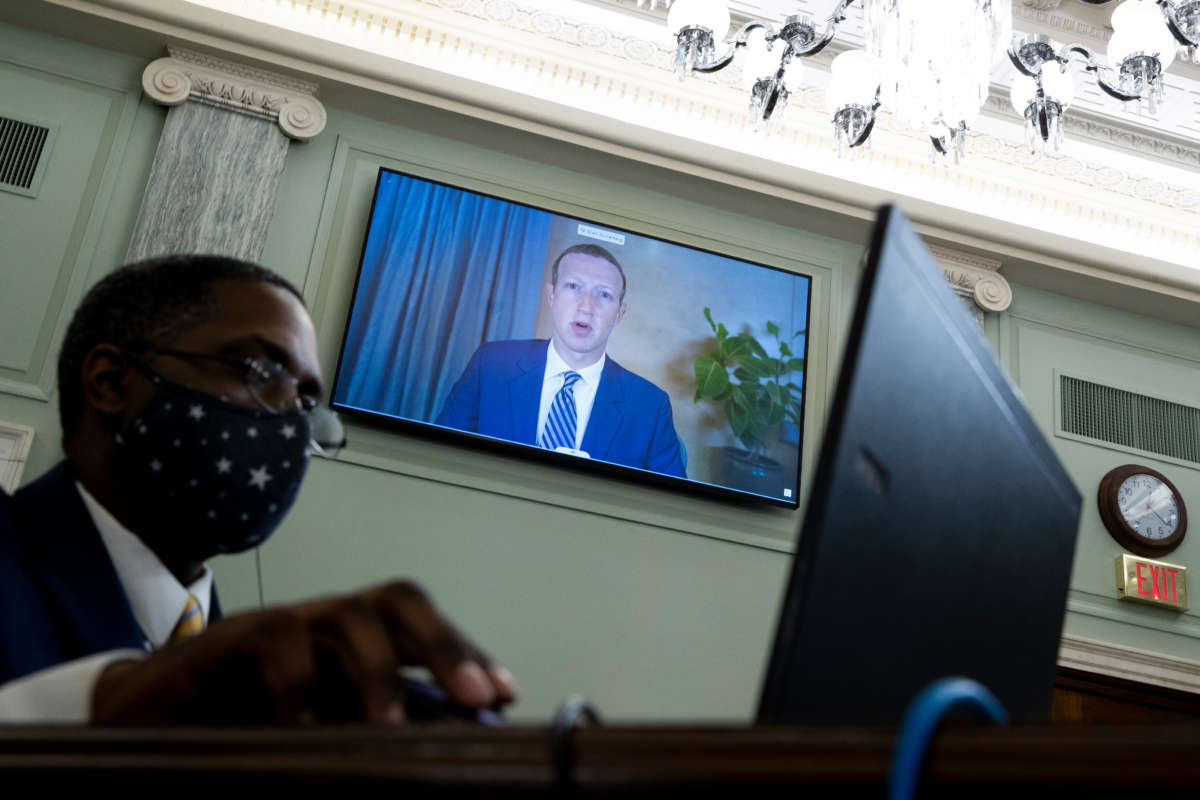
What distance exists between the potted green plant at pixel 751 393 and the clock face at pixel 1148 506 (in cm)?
159

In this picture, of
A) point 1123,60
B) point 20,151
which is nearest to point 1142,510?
point 1123,60

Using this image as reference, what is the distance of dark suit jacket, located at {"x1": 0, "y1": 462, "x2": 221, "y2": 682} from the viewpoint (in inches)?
40.2

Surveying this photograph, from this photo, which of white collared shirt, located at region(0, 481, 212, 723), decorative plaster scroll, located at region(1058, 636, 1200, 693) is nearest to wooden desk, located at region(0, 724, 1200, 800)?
white collared shirt, located at region(0, 481, 212, 723)

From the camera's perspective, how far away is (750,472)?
486 cm

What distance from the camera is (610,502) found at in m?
4.71

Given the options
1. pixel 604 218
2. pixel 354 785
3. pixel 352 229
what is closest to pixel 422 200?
pixel 352 229

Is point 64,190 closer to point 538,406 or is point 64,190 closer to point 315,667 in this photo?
point 538,406

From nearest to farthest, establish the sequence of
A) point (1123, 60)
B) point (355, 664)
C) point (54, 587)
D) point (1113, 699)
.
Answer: point (355, 664)
point (54, 587)
point (1123, 60)
point (1113, 699)

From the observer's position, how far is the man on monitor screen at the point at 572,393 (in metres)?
4.65

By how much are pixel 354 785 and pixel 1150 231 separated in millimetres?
5988

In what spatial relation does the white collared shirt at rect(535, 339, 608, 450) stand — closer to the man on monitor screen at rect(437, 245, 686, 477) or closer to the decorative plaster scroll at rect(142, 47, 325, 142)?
the man on monitor screen at rect(437, 245, 686, 477)

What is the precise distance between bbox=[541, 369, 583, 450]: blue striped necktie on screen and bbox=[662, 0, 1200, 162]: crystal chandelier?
136cm

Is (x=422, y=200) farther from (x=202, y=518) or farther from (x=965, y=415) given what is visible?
(x=965, y=415)

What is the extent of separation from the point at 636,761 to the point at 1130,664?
5.21 m
